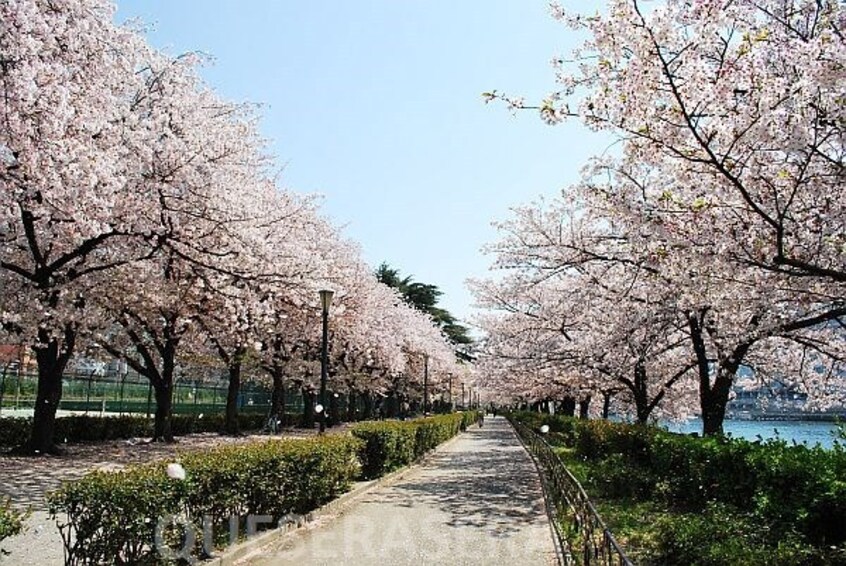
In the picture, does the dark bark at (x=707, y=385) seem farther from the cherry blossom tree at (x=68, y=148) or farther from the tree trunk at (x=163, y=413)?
the tree trunk at (x=163, y=413)

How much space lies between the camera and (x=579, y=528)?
30.2 feet

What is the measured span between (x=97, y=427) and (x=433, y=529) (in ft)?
57.7

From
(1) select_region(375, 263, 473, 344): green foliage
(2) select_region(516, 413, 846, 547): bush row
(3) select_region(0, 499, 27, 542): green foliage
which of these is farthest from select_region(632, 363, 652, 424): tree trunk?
(1) select_region(375, 263, 473, 344): green foliage

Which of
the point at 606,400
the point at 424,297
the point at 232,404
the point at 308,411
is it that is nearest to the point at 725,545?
the point at 232,404

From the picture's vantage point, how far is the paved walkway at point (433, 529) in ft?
26.9

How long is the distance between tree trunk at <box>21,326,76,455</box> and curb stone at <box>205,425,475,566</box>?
338 inches

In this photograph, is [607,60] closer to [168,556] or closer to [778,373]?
[168,556]

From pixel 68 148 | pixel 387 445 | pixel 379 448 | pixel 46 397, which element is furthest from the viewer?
pixel 46 397

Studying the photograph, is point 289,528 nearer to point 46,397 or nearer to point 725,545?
point 725,545

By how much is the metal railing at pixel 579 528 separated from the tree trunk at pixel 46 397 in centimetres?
1232

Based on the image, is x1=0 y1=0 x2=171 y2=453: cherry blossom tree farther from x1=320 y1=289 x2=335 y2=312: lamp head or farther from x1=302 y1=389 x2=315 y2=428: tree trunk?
x1=302 y1=389 x2=315 y2=428: tree trunk

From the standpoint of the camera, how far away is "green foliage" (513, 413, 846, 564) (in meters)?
7.04

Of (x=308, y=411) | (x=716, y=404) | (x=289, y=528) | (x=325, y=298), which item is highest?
(x=325, y=298)

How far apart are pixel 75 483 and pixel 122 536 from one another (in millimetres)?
620
